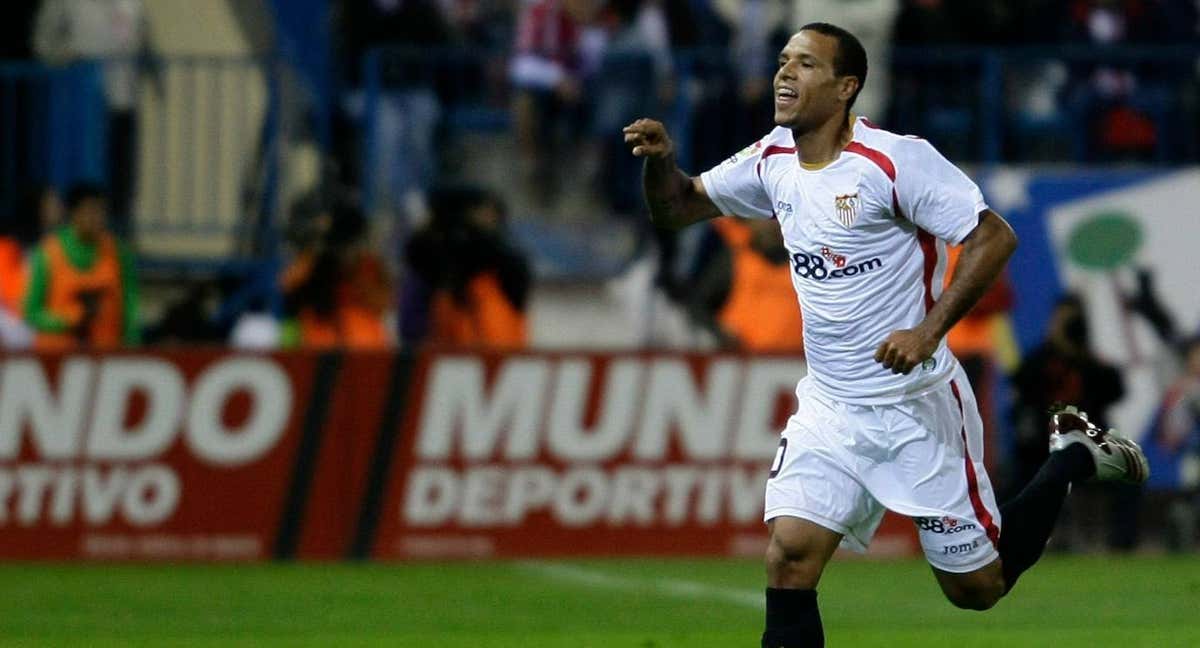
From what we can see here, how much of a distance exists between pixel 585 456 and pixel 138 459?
2558 millimetres

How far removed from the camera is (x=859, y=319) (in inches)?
310

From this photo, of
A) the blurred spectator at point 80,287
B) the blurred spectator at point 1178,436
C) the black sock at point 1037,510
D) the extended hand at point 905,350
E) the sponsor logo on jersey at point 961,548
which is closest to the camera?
the extended hand at point 905,350

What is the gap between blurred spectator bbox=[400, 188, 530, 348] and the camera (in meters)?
15.0

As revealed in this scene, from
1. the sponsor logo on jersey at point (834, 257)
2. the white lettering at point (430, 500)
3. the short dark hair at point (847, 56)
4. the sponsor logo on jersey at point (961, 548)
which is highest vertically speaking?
the short dark hair at point (847, 56)

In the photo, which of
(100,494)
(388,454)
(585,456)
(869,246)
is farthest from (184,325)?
(869,246)

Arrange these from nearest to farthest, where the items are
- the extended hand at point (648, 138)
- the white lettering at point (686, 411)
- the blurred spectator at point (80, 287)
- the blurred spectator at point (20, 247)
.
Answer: the extended hand at point (648, 138), the white lettering at point (686, 411), the blurred spectator at point (80, 287), the blurred spectator at point (20, 247)

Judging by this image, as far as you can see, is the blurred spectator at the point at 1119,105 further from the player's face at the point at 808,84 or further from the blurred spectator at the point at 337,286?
the player's face at the point at 808,84

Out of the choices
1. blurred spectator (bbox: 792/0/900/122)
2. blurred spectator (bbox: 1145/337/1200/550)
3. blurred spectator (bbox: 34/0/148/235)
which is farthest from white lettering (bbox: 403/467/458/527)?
blurred spectator (bbox: 1145/337/1200/550)

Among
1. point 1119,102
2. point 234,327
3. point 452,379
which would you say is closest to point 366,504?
point 452,379

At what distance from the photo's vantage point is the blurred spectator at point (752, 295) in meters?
15.0

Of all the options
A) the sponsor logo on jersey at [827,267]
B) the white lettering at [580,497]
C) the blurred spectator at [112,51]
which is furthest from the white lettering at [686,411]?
the sponsor logo on jersey at [827,267]

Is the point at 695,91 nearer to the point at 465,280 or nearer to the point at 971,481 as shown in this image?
the point at 465,280

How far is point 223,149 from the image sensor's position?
53.6 feet

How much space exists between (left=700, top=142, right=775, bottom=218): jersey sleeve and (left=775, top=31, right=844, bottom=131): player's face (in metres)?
0.36
